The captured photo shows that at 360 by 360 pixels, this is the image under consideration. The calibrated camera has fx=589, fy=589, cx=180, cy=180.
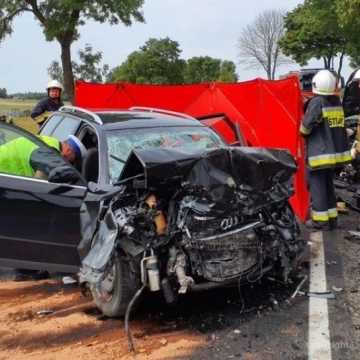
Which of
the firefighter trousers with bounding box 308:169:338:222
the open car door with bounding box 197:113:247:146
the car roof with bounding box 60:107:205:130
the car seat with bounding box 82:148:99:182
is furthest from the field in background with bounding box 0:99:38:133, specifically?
the firefighter trousers with bounding box 308:169:338:222

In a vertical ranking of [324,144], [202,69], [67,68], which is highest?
[202,69]

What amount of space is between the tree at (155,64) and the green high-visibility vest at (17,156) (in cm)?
5549

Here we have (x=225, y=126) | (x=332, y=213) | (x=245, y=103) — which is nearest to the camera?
(x=332, y=213)

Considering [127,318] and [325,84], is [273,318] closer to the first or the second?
[127,318]

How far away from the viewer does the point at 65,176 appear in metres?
4.64

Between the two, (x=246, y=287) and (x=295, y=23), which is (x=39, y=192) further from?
(x=295, y=23)

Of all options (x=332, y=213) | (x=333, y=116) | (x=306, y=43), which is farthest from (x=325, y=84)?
(x=306, y=43)

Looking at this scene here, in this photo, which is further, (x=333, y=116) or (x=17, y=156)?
(x=333, y=116)

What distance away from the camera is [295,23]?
41562 mm

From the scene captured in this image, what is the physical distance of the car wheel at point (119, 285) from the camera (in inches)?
170

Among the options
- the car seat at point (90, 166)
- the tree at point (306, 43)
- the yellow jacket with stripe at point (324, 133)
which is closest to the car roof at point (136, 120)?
the car seat at point (90, 166)

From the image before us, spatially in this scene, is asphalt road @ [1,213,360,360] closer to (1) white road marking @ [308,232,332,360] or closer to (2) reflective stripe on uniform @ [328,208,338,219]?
(1) white road marking @ [308,232,332,360]

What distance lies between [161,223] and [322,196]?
11.6ft

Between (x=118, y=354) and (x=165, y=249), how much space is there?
0.78 metres
